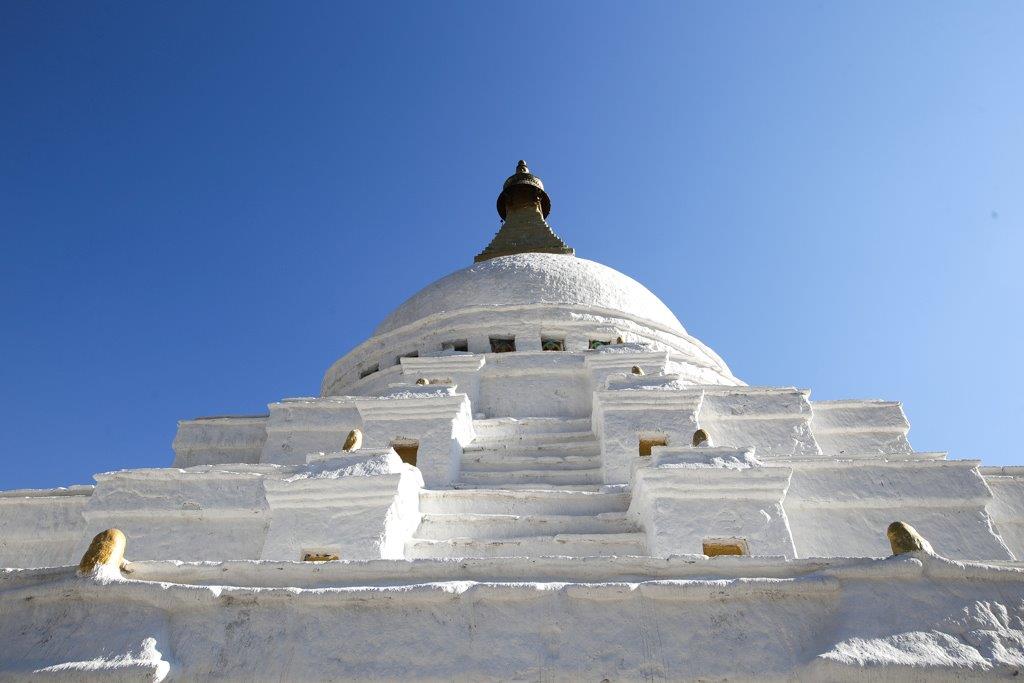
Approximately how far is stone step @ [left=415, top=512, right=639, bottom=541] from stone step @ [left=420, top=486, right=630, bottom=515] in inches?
5.9

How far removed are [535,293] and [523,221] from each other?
9.87m

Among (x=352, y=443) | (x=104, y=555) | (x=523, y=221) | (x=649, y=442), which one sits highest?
(x=523, y=221)

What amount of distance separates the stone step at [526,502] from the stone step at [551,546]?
60 cm

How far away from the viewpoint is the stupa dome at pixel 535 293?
48.8ft

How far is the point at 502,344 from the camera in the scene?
46.2ft

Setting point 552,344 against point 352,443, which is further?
point 552,344

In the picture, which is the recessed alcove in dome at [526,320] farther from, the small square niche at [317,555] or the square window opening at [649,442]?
the small square niche at [317,555]

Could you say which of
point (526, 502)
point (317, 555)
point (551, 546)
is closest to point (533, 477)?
point (526, 502)

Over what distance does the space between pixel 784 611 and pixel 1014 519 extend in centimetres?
611

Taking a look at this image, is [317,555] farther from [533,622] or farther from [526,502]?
[533,622]

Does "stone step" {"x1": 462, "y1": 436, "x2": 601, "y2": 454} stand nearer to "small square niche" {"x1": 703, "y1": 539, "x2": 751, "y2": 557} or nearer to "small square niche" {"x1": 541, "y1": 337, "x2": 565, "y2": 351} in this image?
"small square niche" {"x1": 703, "y1": 539, "x2": 751, "y2": 557}

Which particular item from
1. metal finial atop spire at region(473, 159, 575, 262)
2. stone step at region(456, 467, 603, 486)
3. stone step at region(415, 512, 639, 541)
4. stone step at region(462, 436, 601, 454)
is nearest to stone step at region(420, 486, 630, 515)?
stone step at region(415, 512, 639, 541)

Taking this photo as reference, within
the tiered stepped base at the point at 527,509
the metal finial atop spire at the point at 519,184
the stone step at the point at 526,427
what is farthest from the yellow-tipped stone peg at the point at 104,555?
the metal finial atop spire at the point at 519,184

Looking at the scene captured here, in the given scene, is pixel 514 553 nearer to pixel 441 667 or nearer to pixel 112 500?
pixel 441 667
